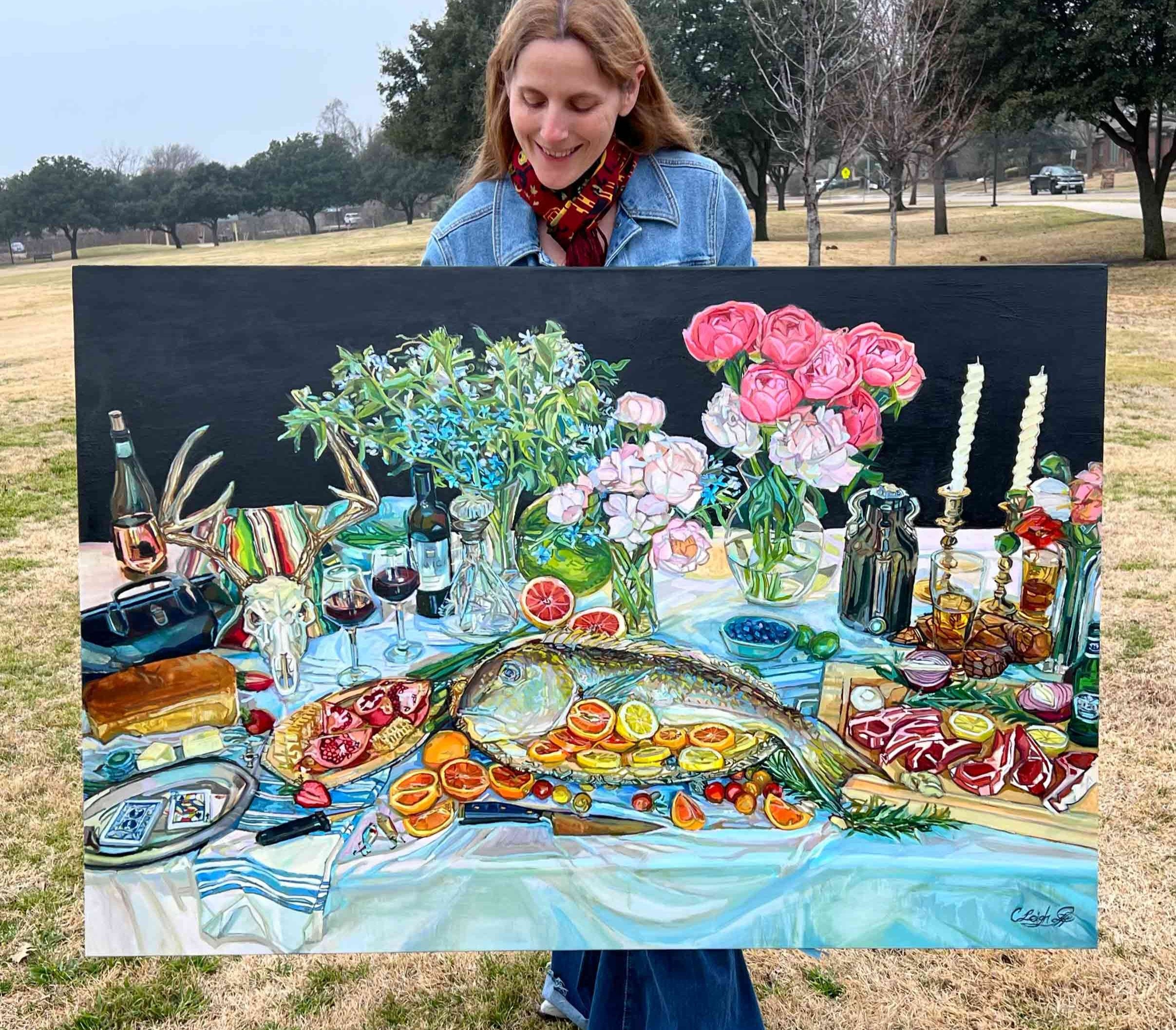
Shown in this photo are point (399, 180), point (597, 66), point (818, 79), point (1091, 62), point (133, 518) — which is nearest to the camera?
point (133, 518)

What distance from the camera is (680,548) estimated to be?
168cm

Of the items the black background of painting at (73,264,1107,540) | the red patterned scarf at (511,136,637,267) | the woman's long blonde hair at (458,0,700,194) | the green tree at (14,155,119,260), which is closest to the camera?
the black background of painting at (73,264,1107,540)

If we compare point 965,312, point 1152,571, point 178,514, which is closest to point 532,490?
point 178,514

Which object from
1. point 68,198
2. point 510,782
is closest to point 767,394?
point 510,782

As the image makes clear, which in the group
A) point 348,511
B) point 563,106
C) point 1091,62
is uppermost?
point 1091,62

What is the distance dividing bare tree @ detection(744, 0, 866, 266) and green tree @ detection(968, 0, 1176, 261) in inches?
78.8

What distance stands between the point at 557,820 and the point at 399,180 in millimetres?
39855

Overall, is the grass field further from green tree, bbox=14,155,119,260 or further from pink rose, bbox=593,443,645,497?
green tree, bbox=14,155,119,260

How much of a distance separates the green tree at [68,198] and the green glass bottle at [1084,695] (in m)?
38.4

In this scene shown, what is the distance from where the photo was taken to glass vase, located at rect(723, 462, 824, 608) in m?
1.67

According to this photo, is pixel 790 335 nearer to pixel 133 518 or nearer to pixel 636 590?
pixel 636 590

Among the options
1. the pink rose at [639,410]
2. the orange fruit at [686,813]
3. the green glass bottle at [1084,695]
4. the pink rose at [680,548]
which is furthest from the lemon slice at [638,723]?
the green glass bottle at [1084,695]

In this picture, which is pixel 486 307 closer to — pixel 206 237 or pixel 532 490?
pixel 532 490

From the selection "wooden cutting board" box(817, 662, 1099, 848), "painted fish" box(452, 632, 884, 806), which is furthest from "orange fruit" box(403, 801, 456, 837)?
"wooden cutting board" box(817, 662, 1099, 848)
